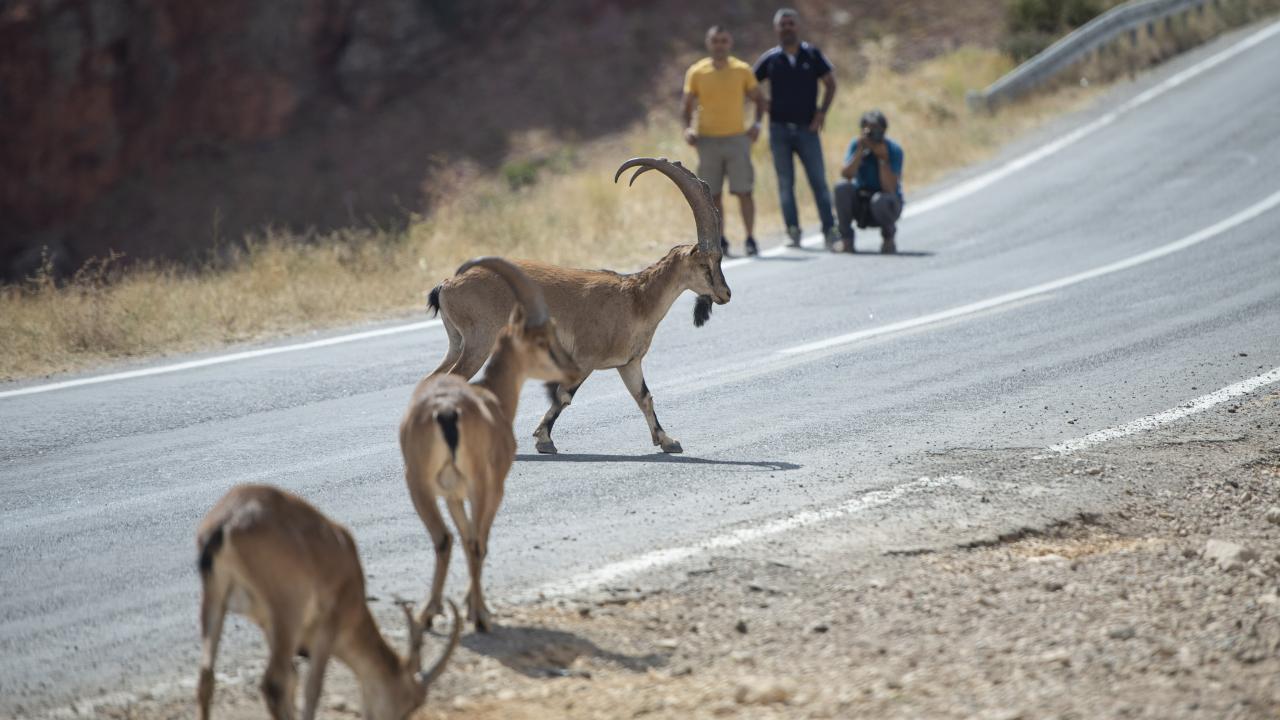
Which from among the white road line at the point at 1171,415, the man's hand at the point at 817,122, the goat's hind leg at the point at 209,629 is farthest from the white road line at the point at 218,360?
the goat's hind leg at the point at 209,629

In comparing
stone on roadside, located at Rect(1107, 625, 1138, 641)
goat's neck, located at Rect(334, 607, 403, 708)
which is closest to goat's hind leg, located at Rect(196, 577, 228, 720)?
goat's neck, located at Rect(334, 607, 403, 708)

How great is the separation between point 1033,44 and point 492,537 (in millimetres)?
27437

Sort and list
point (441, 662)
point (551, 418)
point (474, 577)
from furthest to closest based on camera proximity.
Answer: point (551, 418)
point (474, 577)
point (441, 662)

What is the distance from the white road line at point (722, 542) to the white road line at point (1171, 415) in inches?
48.7

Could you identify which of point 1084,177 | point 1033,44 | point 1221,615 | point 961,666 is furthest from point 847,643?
point 1033,44

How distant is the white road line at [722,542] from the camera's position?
679 cm

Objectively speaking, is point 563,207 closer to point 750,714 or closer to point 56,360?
point 56,360

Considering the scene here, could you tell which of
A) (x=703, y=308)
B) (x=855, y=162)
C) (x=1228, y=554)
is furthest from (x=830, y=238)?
(x=1228, y=554)

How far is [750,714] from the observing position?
5426mm

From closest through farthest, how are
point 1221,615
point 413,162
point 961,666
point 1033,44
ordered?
point 961,666
point 1221,615
point 1033,44
point 413,162

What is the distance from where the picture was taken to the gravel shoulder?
5.53 metres

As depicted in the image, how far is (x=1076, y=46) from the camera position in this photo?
2891cm

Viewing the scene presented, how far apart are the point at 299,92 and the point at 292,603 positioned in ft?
127

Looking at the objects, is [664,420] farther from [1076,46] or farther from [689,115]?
[1076,46]
